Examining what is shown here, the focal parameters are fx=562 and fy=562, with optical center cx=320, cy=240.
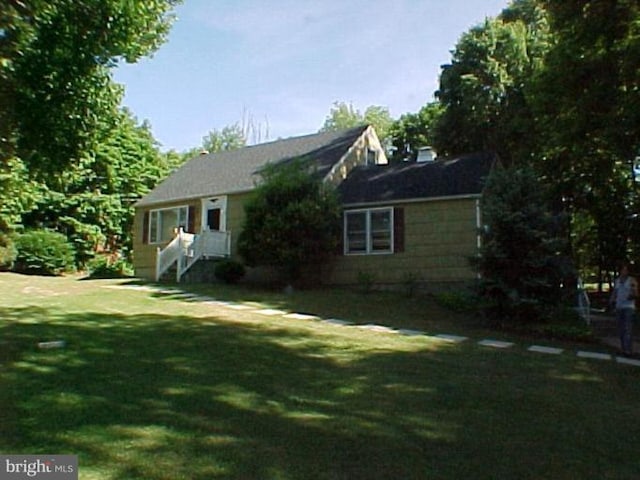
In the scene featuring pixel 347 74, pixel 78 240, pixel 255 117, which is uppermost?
pixel 255 117

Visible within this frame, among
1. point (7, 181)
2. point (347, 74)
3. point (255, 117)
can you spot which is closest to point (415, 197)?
point (347, 74)

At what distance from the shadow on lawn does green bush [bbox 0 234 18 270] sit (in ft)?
54.6

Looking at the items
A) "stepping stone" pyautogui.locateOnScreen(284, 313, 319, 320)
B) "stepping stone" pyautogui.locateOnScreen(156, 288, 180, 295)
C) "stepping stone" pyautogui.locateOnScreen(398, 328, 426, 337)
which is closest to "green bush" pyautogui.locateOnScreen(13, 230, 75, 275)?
"stepping stone" pyautogui.locateOnScreen(156, 288, 180, 295)

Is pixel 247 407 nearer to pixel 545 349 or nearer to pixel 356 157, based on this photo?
pixel 545 349

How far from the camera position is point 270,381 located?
20.4 feet

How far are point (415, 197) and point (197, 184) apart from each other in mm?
9776

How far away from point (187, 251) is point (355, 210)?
6.04 m

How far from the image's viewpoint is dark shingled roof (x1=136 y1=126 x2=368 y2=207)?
67.7ft

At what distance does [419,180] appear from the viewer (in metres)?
17.7

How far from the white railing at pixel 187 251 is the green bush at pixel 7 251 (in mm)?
7934

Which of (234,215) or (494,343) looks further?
(234,215)

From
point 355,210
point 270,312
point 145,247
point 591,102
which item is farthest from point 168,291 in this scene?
point 591,102

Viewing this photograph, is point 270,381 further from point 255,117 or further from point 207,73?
point 255,117

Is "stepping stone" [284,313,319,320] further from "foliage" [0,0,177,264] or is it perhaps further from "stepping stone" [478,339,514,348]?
"foliage" [0,0,177,264]
